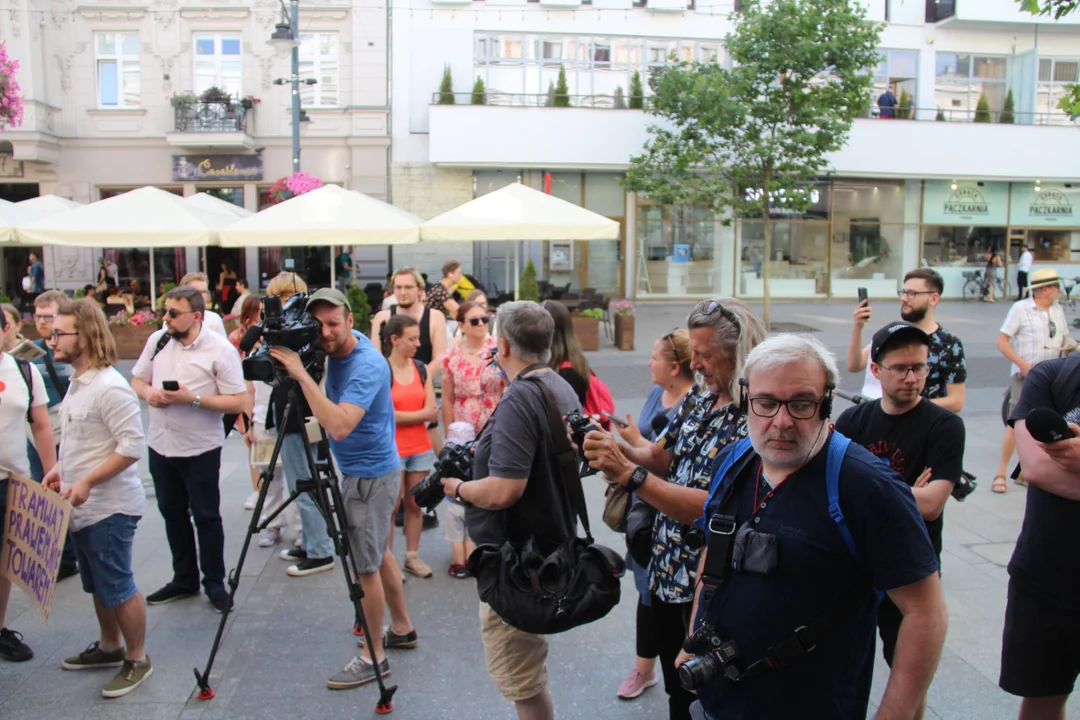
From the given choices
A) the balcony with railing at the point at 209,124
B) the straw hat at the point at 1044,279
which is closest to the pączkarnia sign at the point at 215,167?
the balcony with railing at the point at 209,124

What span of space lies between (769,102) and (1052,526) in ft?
60.2

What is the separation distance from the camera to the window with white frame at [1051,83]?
2562 cm

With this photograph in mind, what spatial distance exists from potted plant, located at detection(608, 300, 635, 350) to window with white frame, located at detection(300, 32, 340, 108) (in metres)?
12.2

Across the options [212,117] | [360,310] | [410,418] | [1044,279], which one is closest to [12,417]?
[410,418]

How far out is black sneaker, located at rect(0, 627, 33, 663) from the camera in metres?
4.45

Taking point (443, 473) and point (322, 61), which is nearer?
point (443, 473)

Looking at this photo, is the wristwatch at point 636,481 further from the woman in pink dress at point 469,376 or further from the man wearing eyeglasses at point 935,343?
the woman in pink dress at point 469,376

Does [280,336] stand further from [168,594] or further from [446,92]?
[446,92]

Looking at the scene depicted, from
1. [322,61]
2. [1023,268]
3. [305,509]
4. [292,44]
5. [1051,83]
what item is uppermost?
[322,61]

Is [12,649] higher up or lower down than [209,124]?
lower down

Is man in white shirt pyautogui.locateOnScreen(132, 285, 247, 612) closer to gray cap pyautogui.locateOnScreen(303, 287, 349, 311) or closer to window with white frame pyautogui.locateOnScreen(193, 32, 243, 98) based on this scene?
gray cap pyautogui.locateOnScreen(303, 287, 349, 311)

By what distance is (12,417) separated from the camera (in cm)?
434

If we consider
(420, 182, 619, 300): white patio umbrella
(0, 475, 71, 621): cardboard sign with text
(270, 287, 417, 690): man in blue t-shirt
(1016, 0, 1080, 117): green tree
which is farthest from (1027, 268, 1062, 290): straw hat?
(0, 475, 71, 621): cardboard sign with text

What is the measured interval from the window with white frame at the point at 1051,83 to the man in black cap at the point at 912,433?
87.9ft
